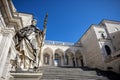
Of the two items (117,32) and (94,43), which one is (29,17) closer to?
(94,43)

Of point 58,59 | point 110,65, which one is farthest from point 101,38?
point 58,59

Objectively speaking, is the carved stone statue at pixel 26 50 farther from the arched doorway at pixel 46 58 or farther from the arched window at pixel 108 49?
the arched doorway at pixel 46 58

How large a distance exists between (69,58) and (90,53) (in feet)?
20.9

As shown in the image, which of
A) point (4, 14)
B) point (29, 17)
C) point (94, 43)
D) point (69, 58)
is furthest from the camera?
point (69, 58)

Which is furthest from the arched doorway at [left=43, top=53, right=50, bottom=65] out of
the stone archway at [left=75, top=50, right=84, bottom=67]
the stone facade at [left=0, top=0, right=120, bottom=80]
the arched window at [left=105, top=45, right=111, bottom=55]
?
the arched window at [left=105, top=45, right=111, bottom=55]

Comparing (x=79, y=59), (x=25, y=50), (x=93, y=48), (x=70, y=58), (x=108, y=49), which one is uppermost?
(x=93, y=48)

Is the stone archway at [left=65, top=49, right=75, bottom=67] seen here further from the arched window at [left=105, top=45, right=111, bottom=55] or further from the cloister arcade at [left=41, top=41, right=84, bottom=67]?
the arched window at [left=105, top=45, right=111, bottom=55]

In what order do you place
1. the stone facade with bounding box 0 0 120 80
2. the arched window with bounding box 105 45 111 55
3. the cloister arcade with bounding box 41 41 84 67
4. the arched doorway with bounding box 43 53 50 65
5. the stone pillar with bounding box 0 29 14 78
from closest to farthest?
the stone pillar with bounding box 0 29 14 78 → the stone facade with bounding box 0 0 120 80 → the arched window with bounding box 105 45 111 55 → the cloister arcade with bounding box 41 41 84 67 → the arched doorway with bounding box 43 53 50 65

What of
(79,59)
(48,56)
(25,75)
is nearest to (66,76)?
(25,75)

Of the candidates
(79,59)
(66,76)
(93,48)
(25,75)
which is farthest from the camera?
(79,59)

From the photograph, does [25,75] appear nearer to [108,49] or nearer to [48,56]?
[108,49]

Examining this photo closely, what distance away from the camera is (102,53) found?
59.7ft

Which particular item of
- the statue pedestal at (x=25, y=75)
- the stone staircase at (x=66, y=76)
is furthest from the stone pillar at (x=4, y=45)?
the stone staircase at (x=66, y=76)

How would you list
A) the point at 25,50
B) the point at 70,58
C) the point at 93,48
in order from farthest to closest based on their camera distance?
1. the point at 70,58
2. the point at 93,48
3. the point at 25,50
